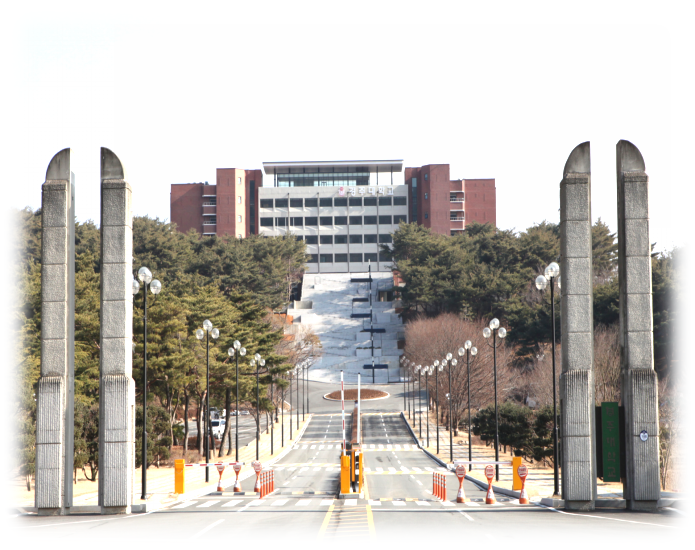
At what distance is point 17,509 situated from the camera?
744 inches

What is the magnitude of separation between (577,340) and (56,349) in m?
13.4

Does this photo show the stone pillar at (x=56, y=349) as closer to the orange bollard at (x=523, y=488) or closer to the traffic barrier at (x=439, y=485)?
the traffic barrier at (x=439, y=485)

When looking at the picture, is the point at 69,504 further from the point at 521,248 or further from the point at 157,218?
the point at 157,218

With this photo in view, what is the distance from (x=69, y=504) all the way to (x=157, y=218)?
96.7 m

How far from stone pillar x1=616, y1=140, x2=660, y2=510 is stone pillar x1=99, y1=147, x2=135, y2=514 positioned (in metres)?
12.8

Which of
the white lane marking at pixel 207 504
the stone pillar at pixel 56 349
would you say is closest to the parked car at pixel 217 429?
the white lane marking at pixel 207 504

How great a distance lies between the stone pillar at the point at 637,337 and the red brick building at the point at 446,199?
110 meters

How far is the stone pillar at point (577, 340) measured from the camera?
18375 mm

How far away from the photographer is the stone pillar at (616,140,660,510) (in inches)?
706

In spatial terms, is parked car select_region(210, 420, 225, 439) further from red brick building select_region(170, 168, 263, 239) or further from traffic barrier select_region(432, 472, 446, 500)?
red brick building select_region(170, 168, 263, 239)

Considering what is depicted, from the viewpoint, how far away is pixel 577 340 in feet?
61.2

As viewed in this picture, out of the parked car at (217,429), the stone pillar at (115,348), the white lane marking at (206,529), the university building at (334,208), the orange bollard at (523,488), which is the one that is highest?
the university building at (334,208)

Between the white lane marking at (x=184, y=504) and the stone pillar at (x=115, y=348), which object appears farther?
the white lane marking at (x=184, y=504)

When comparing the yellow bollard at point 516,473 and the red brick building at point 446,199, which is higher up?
the red brick building at point 446,199
